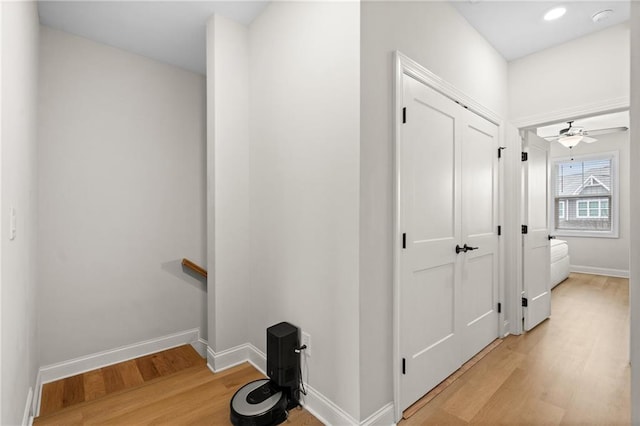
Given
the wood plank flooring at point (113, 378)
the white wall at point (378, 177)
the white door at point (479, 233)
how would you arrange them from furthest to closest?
the white door at point (479, 233)
the wood plank flooring at point (113, 378)
the white wall at point (378, 177)

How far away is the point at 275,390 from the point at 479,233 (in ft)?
6.56

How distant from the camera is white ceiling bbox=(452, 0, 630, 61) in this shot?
2354mm

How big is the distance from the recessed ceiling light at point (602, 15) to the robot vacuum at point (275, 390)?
10.8ft

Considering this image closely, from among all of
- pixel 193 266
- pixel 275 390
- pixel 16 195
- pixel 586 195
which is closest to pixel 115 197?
pixel 193 266

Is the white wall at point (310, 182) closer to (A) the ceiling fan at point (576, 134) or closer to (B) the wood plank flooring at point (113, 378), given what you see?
(B) the wood plank flooring at point (113, 378)

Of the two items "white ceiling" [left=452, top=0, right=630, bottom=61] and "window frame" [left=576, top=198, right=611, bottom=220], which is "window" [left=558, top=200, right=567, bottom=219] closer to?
"window frame" [left=576, top=198, right=611, bottom=220]

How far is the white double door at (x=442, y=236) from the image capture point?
6.42ft

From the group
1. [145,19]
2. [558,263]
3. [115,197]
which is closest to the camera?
[145,19]

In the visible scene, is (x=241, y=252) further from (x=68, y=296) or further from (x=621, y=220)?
(x=621, y=220)

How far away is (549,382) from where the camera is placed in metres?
2.25

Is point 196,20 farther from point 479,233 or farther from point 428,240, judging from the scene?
point 479,233

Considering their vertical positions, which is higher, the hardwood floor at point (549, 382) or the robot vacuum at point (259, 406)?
the robot vacuum at point (259, 406)

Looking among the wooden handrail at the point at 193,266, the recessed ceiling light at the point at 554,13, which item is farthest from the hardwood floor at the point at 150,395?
the recessed ceiling light at the point at 554,13

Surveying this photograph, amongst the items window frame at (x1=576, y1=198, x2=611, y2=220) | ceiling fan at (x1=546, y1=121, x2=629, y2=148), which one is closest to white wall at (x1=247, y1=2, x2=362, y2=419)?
ceiling fan at (x1=546, y1=121, x2=629, y2=148)
